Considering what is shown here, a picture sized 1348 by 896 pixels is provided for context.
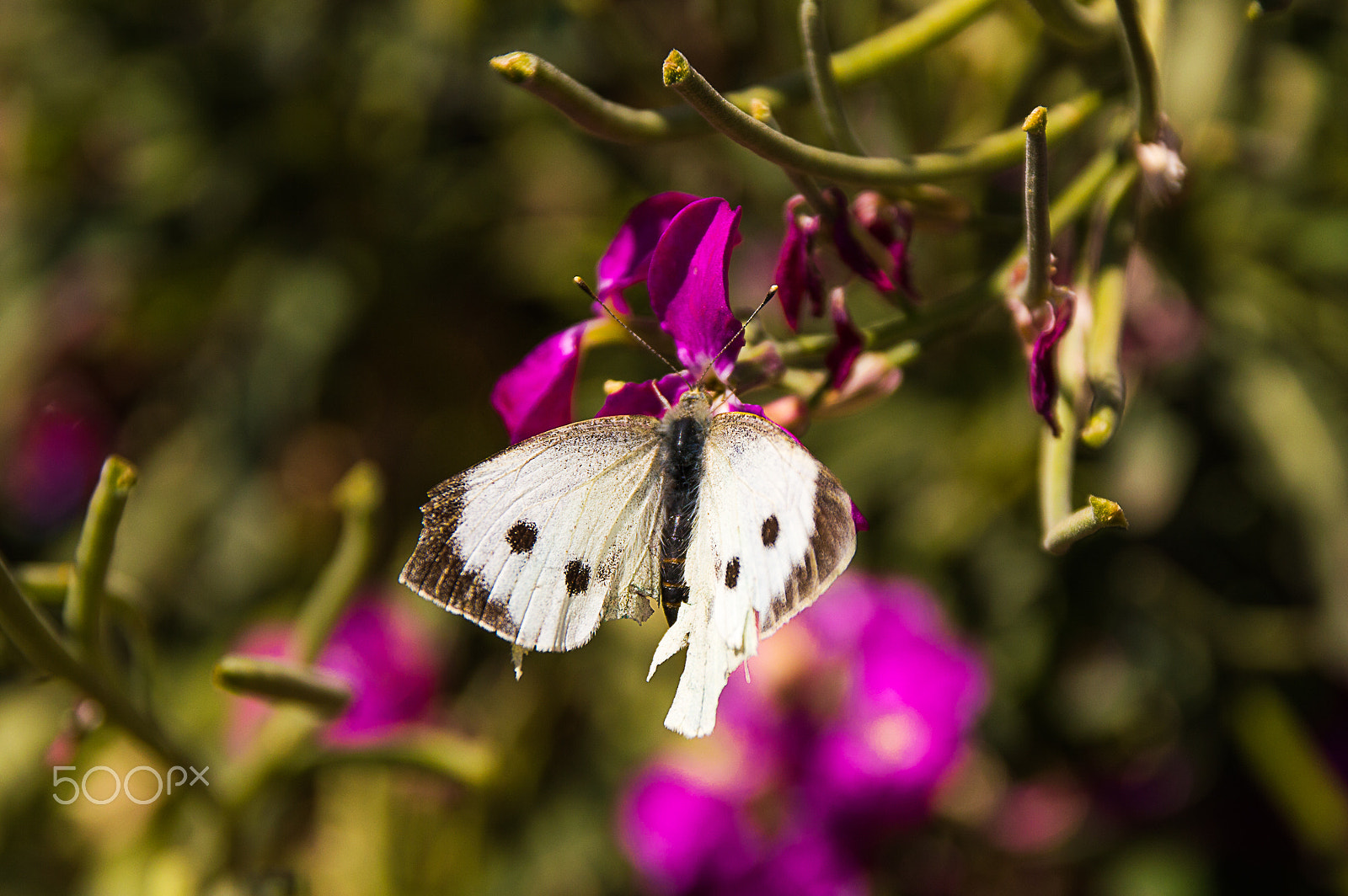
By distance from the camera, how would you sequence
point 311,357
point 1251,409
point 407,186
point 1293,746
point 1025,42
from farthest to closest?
point 407,186, point 311,357, point 1293,746, point 1251,409, point 1025,42

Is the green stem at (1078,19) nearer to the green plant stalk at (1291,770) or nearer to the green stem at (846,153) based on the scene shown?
the green stem at (846,153)

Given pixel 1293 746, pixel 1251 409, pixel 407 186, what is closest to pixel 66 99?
pixel 407 186

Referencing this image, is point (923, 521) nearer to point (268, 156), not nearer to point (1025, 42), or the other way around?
point (1025, 42)

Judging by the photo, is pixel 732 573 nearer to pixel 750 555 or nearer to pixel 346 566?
pixel 750 555

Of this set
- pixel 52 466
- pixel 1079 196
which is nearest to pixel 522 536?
pixel 1079 196

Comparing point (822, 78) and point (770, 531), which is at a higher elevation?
point (822, 78)

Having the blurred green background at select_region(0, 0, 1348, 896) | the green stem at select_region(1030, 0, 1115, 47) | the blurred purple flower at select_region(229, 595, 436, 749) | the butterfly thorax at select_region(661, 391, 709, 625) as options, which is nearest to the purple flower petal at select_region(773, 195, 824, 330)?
the butterfly thorax at select_region(661, 391, 709, 625)
